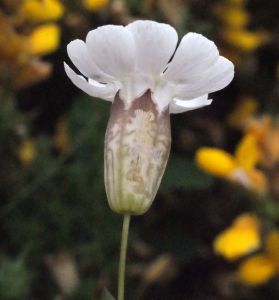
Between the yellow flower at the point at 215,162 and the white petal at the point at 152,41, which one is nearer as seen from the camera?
the white petal at the point at 152,41

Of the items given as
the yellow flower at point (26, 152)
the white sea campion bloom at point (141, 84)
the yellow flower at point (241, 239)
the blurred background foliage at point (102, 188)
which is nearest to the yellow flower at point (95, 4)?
the blurred background foliage at point (102, 188)

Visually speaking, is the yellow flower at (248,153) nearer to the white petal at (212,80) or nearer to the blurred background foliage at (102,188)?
the blurred background foliage at (102,188)

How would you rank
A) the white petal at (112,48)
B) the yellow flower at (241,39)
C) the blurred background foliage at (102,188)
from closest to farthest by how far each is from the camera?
the white petal at (112,48), the blurred background foliage at (102,188), the yellow flower at (241,39)

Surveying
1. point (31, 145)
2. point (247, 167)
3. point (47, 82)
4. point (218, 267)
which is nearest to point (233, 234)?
point (247, 167)

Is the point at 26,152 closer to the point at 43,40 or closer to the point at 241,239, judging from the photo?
the point at 43,40

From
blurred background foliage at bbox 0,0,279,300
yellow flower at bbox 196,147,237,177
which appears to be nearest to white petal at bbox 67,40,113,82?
blurred background foliage at bbox 0,0,279,300

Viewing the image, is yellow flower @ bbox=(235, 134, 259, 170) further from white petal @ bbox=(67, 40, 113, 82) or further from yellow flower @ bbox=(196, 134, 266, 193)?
white petal @ bbox=(67, 40, 113, 82)

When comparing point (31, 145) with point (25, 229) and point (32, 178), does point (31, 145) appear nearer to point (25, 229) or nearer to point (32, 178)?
point (32, 178)
